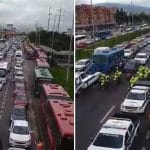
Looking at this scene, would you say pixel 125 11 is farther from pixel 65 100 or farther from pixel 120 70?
pixel 65 100

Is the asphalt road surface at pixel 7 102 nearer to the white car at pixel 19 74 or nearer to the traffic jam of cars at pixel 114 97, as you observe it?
the white car at pixel 19 74

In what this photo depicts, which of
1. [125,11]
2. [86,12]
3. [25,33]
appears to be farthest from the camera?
[25,33]

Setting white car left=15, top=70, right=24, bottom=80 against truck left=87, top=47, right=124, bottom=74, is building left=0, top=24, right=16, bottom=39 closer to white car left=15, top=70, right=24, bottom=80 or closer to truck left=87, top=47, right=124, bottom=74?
white car left=15, top=70, right=24, bottom=80

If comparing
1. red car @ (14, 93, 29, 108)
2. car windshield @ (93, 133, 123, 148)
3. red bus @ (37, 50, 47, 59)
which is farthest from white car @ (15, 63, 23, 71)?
car windshield @ (93, 133, 123, 148)

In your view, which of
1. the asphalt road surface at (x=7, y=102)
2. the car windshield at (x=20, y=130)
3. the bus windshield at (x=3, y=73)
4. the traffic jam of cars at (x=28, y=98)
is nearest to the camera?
the traffic jam of cars at (x=28, y=98)

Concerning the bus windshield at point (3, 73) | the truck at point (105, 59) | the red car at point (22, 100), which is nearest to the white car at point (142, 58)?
the truck at point (105, 59)

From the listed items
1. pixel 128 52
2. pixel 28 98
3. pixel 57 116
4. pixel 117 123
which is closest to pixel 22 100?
pixel 28 98

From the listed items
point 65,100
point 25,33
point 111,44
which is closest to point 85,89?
point 111,44
